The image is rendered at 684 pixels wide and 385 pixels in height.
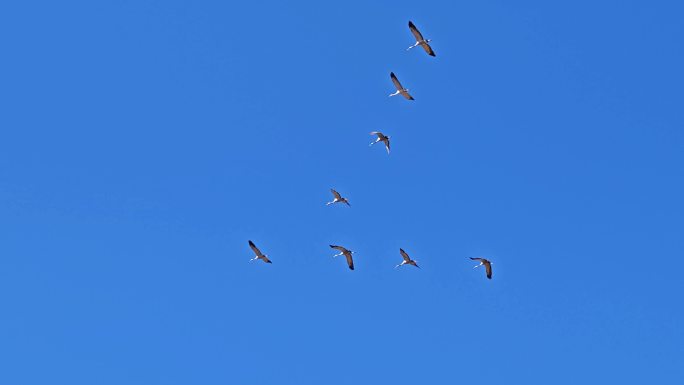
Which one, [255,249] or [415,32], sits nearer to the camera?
[415,32]

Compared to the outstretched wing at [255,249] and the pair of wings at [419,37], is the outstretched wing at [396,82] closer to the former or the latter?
the pair of wings at [419,37]

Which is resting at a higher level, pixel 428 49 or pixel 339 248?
pixel 428 49

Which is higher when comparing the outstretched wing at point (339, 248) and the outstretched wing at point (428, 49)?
the outstretched wing at point (428, 49)

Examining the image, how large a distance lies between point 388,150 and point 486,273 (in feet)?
50.5

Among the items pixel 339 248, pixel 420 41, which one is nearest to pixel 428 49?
pixel 420 41

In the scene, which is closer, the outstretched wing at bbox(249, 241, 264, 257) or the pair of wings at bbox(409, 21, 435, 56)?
the pair of wings at bbox(409, 21, 435, 56)

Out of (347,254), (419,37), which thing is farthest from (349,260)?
(419,37)

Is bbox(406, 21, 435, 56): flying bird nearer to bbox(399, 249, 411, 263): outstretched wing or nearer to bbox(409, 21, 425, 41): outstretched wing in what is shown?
bbox(409, 21, 425, 41): outstretched wing

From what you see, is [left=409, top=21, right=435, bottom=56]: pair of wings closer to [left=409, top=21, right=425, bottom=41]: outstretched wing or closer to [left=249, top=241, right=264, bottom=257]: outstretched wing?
[left=409, top=21, right=425, bottom=41]: outstretched wing

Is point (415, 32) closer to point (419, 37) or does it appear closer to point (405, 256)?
point (419, 37)

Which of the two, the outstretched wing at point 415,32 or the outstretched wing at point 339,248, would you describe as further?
the outstretched wing at point 339,248

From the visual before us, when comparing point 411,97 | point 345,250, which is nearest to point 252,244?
point 345,250

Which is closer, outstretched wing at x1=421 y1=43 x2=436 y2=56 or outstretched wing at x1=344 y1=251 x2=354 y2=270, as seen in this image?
outstretched wing at x1=421 y1=43 x2=436 y2=56

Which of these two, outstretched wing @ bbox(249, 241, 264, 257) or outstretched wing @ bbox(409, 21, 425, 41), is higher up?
outstretched wing @ bbox(409, 21, 425, 41)
